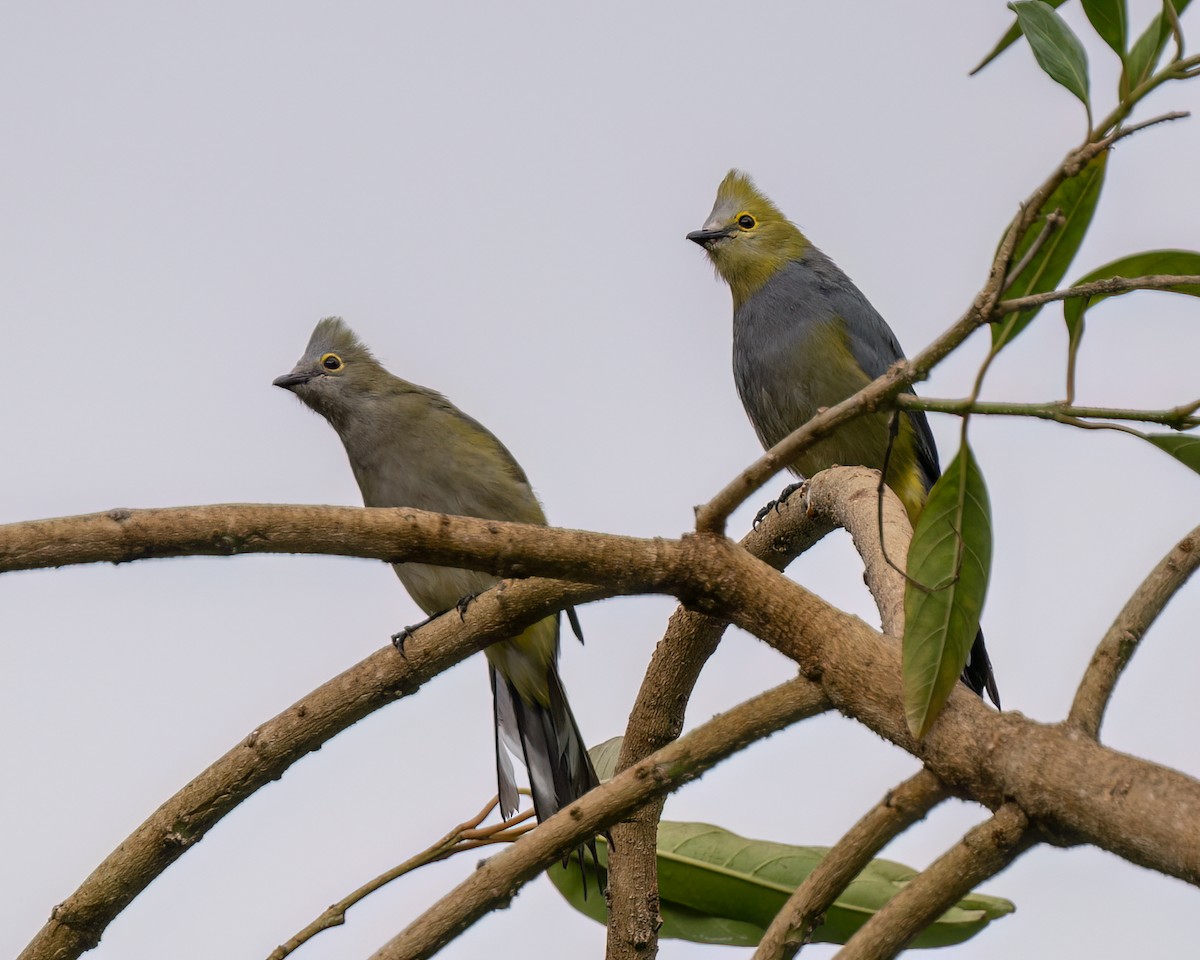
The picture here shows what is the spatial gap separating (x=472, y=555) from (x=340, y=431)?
3.29 metres

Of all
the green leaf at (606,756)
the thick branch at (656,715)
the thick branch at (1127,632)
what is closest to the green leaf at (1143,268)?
the thick branch at (1127,632)

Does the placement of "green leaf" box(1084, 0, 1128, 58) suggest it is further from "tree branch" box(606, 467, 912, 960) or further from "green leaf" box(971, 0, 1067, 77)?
"tree branch" box(606, 467, 912, 960)

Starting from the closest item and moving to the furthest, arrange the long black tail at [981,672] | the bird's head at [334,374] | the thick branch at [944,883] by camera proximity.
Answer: the thick branch at [944,883] → the long black tail at [981,672] → the bird's head at [334,374]

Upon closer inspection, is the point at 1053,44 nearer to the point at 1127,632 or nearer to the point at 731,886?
the point at 1127,632

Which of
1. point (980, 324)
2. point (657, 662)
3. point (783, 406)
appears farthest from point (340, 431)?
point (980, 324)

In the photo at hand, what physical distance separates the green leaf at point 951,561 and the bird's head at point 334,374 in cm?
330

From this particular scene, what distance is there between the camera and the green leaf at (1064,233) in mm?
1701

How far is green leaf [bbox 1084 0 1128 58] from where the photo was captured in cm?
165

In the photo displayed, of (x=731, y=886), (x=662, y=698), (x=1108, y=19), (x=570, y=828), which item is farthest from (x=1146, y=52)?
(x=731, y=886)

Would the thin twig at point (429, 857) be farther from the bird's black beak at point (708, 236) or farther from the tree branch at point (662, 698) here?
the bird's black beak at point (708, 236)

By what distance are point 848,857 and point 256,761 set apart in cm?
89

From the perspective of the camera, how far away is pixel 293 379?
4.80 m

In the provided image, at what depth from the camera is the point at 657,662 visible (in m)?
2.81

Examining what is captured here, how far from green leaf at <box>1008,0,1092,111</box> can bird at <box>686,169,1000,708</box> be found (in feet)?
7.64
